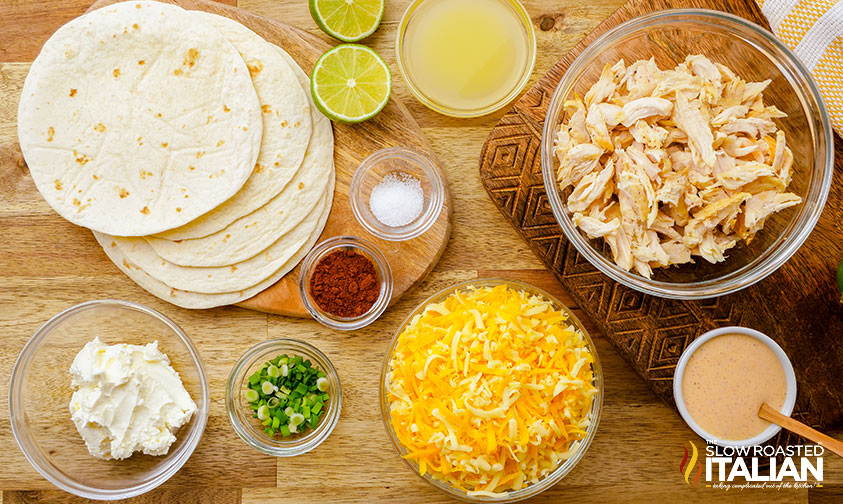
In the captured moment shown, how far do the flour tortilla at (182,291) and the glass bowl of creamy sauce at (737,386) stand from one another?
1.54 meters

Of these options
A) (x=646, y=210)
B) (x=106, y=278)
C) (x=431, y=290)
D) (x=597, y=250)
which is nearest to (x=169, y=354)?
(x=106, y=278)

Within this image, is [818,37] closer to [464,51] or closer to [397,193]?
[464,51]

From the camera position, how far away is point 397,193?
246 cm

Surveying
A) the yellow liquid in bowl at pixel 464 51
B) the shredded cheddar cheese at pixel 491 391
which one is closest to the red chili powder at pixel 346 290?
the shredded cheddar cheese at pixel 491 391

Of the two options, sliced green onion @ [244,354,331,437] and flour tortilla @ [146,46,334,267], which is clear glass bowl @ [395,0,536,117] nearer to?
flour tortilla @ [146,46,334,267]

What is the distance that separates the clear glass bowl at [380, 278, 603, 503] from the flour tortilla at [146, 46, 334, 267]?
61 cm

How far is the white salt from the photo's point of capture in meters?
2.45

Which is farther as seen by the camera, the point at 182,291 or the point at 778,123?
the point at 182,291

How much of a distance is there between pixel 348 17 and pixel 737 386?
2.01 meters

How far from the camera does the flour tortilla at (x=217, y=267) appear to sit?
2424 millimetres

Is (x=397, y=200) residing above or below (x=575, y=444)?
above

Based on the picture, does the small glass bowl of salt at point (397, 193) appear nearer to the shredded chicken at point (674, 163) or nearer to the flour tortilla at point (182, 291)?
the flour tortilla at point (182, 291)

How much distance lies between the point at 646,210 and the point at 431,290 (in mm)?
941

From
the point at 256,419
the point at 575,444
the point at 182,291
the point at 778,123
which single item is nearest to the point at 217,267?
the point at 182,291
